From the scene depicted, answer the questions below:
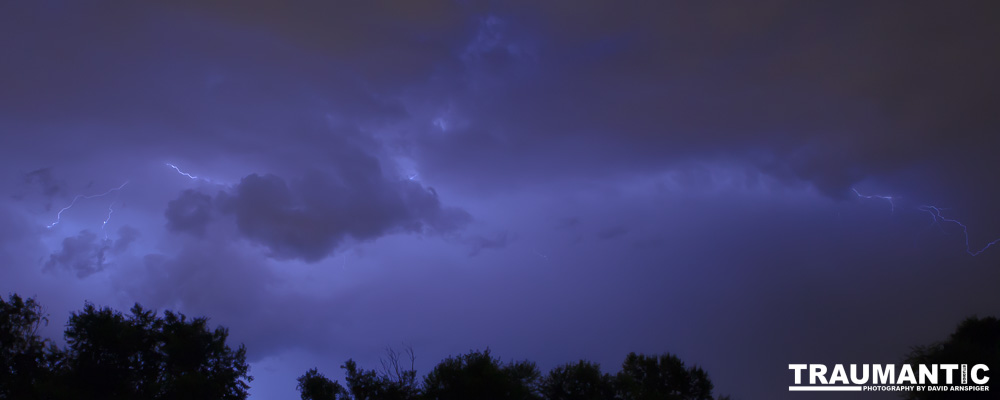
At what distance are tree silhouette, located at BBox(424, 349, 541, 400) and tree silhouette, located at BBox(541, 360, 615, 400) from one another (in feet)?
3.40

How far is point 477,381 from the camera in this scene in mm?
37562

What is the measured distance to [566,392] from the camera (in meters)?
40.1

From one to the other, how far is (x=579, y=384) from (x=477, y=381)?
6671mm

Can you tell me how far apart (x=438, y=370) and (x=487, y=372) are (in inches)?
141

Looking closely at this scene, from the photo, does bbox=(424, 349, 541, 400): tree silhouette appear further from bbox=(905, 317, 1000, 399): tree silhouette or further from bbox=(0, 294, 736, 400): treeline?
bbox=(905, 317, 1000, 399): tree silhouette

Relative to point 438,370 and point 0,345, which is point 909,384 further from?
point 0,345

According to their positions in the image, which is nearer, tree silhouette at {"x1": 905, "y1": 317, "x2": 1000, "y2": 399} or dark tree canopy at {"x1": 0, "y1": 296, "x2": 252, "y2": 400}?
tree silhouette at {"x1": 905, "y1": 317, "x2": 1000, "y2": 399}

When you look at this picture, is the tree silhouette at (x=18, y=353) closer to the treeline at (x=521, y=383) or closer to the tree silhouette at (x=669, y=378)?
the treeline at (x=521, y=383)

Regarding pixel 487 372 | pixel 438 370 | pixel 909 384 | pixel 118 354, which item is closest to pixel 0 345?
pixel 118 354

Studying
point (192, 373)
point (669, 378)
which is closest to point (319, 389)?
point (192, 373)

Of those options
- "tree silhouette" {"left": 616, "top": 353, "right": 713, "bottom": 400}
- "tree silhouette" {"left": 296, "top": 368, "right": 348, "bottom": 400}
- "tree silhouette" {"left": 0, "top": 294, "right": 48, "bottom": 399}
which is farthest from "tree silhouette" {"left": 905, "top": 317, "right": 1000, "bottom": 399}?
"tree silhouette" {"left": 0, "top": 294, "right": 48, "bottom": 399}

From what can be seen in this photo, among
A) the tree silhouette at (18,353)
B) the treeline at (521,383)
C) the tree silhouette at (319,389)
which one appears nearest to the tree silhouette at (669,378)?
the treeline at (521,383)

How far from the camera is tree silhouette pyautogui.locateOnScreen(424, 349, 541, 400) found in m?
37.5

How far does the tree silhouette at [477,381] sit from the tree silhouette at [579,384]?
1.04 m
